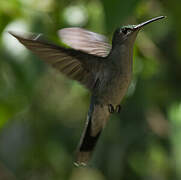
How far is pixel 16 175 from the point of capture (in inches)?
106

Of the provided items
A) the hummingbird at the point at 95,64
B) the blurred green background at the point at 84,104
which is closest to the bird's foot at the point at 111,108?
the hummingbird at the point at 95,64

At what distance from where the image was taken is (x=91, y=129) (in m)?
1.56

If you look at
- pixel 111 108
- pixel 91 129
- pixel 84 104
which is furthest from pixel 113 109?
pixel 84 104

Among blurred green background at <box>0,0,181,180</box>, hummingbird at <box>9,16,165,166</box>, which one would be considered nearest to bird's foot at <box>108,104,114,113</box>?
hummingbird at <box>9,16,165,166</box>

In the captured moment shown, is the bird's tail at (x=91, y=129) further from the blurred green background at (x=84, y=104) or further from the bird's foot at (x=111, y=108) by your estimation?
the blurred green background at (x=84, y=104)

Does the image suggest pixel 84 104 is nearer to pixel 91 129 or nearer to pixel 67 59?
pixel 91 129

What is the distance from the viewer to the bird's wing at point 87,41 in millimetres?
1549

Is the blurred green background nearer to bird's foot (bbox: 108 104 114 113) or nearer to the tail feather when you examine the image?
bird's foot (bbox: 108 104 114 113)

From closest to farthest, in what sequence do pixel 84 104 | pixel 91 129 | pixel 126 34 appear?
pixel 126 34 < pixel 91 129 < pixel 84 104

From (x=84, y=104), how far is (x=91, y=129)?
1191 mm

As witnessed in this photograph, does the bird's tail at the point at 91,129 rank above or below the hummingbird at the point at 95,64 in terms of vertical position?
below

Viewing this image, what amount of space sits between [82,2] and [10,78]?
47 centimetres

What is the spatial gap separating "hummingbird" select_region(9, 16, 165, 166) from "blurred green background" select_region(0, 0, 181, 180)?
12cm

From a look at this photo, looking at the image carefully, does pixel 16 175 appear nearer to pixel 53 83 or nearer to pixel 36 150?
pixel 36 150
